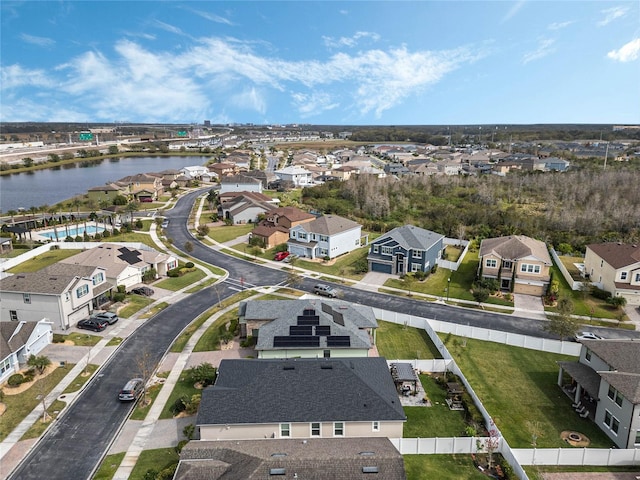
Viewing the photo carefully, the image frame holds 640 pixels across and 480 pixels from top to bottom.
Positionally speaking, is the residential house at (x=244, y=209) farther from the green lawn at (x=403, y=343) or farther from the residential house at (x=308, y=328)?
the green lawn at (x=403, y=343)

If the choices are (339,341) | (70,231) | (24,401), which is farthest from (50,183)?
(339,341)

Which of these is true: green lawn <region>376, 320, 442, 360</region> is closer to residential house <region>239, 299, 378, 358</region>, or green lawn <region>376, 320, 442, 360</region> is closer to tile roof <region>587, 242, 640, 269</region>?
residential house <region>239, 299, 378, 358</region>

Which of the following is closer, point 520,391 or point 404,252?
point 520,391

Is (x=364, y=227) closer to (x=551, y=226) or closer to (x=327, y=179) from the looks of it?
(x=551, y=226)

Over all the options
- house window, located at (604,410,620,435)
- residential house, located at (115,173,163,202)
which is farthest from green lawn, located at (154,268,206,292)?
residential house, located at (115,173,163,202)

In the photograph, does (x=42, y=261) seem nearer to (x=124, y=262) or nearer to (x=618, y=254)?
(x=124, y=262)

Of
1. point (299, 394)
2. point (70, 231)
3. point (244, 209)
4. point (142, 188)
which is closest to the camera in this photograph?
point (299, 394)

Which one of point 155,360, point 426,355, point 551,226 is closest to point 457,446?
point 426,355

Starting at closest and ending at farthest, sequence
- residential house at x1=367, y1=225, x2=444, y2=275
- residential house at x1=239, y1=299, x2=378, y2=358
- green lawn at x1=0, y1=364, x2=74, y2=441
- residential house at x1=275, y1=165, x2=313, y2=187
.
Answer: green lawn at x1=0, y1=364, x2=74, y2=441
residential house at x1=239, y1=299, x2=378, y2=358
residential house at x1=367, y1=225, x2=444, y2=275
residential house at x1=275, y1=165, x2=313, y2=187
